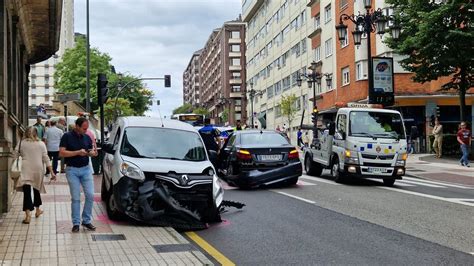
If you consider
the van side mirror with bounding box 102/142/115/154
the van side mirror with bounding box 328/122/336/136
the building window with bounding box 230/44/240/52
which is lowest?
the van side mirror with bounding box 102/142/115/154

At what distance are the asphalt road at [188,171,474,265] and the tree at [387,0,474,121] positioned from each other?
1283 centimetres

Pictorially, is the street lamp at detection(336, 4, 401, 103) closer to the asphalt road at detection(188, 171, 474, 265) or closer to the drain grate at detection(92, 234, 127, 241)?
the asphalt road at detection(188, 171, 474, 265)

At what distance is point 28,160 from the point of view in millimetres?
9086

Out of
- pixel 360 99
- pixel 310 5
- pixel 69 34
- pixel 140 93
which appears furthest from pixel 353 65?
pixel 69 34


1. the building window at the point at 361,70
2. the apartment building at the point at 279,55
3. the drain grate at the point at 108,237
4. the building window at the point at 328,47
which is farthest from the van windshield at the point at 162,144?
the building window at the point at 328,47

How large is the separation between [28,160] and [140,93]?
A: 88.8 meters

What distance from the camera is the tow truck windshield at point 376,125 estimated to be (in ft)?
50.7

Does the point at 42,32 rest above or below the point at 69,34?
below

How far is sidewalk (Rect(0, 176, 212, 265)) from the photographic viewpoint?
6.21 meters

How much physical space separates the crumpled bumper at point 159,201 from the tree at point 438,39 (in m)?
18.9

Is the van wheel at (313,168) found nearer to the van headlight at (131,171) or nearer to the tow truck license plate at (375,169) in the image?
the tow truck license plate at (375,169)

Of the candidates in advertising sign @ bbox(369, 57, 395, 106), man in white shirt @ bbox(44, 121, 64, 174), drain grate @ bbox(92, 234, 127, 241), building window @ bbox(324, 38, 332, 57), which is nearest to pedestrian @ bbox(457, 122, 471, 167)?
advertising sign @ bbox(369, 57, 395, 106)

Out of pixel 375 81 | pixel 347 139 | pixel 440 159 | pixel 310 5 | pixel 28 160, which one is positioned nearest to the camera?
pixel 28 160

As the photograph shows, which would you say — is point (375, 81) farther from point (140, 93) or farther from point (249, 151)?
point (140, 93)
